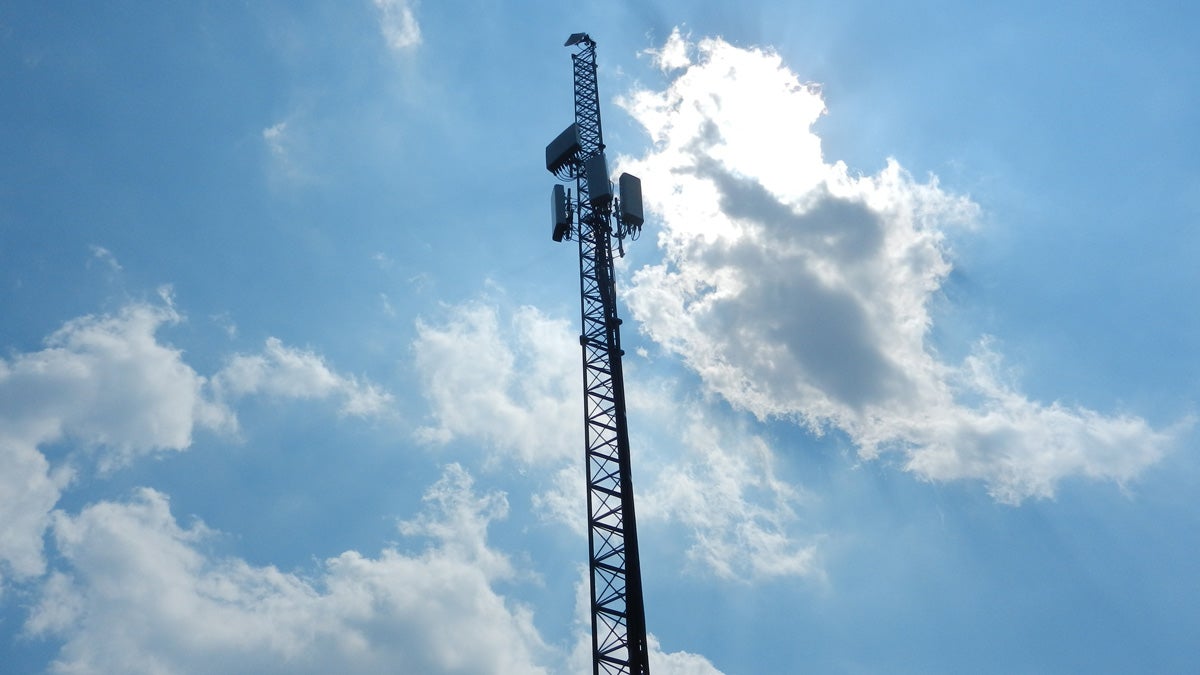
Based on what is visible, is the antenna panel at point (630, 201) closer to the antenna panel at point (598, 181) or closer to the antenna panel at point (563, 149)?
the antenna panel at point (598, 181)

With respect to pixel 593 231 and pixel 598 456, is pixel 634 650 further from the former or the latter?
pixel 593 231

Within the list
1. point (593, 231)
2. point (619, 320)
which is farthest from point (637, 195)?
point (619, 320)

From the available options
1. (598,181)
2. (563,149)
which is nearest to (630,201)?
(598,181)

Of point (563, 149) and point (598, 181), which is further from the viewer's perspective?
point (563, 149)

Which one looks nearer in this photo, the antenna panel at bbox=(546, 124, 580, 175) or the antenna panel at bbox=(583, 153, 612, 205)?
the antenna panel at bbox=(583, 153, 612, 205)

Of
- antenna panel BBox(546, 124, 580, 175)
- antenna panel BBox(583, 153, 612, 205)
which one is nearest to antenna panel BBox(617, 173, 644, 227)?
antenna panel BBox(583, 153, 612, 205)

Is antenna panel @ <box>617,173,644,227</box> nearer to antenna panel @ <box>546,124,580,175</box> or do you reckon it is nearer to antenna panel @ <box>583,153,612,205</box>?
antenna panel @ <box>583,153,612,205</box>

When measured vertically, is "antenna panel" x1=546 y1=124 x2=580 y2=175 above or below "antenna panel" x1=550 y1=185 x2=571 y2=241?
above

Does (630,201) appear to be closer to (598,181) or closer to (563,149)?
(598,181)

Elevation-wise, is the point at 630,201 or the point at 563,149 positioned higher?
the point at 563,149

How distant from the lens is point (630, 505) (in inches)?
2157

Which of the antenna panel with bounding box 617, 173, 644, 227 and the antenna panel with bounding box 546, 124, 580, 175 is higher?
the antenna panel with bounding box 546, 124, 580, 175

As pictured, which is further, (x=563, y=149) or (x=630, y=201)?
(x=563, y=149)

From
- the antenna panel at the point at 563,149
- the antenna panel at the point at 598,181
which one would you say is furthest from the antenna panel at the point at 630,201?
the antenna panel at the point at 563,149
